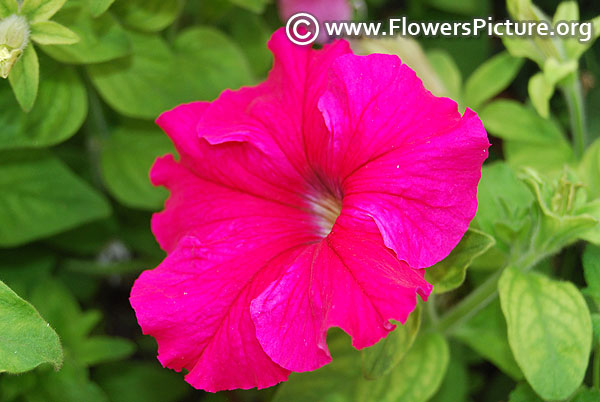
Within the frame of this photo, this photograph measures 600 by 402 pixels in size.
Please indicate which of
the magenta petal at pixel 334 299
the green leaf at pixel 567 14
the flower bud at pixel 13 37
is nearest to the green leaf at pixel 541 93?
the green leaf at pixel 567 14

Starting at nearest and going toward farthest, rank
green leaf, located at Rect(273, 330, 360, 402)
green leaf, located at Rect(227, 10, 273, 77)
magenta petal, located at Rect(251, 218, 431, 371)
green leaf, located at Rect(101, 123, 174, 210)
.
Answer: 1. magenta petal, located at Rect(251, 218, 431, 371)
2. green leaf, located at Rect(273, 330, 360, 402)
3. green leaf, located at Rect(101, 123, 174, 210)
4. green leaf, located at Rect(227, 10, 273, 77)

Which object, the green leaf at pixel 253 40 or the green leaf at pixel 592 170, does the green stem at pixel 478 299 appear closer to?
the green leaf at pixel 592 170

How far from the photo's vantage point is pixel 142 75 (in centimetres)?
121

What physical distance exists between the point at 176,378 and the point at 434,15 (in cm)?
102

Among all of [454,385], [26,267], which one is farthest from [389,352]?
[26,267]

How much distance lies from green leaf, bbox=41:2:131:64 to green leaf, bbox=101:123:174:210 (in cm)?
26

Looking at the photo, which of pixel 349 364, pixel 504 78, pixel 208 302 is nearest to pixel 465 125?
pixel 208 302

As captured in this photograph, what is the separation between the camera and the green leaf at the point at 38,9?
0.85 meters

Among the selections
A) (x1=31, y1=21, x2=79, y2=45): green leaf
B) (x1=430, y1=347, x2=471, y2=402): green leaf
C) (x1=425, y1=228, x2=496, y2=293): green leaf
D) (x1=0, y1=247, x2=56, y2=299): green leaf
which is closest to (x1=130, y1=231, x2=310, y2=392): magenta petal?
(x1=425, y1=228, x2=496, y2=293): green leaf

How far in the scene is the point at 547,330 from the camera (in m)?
0.85

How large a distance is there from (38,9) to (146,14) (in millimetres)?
368

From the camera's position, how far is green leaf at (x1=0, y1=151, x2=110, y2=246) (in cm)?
118

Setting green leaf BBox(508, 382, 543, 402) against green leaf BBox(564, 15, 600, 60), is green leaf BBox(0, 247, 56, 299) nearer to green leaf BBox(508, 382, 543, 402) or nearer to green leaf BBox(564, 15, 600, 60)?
green leaf BBox(508, 382, 543, 402)

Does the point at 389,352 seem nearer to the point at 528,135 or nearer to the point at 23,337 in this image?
the point at 23,337
